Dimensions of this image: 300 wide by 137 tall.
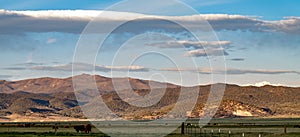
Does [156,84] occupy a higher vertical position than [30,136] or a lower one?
higher

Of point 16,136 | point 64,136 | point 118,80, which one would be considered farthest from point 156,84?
point 16,136

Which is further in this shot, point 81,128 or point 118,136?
point 81,128

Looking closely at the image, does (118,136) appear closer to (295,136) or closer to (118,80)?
(118,80)

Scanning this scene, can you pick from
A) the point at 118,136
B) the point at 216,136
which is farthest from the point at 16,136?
the point at 216,136

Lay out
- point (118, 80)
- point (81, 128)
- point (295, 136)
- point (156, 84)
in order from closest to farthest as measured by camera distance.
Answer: point (295, 136) < point (118, 80) < point (156, 84) < point (81, 128)

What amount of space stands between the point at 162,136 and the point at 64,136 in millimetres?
13642

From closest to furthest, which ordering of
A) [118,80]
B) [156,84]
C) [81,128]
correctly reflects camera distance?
[118,80] < [156,84] < [81,128]

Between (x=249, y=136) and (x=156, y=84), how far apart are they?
17191mm

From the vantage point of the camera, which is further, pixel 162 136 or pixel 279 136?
pixel 162 136

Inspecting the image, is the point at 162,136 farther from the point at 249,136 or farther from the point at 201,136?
the point at 249,136

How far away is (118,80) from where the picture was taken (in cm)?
8369

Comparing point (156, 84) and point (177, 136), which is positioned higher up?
point (156, 84)

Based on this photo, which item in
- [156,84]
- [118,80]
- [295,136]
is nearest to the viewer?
[295,136]

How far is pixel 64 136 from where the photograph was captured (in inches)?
3302
